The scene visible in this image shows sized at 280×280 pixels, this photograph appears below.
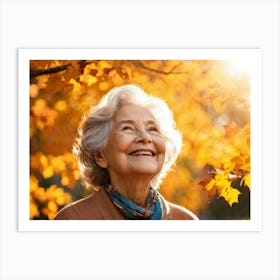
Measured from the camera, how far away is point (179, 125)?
8.23 feet

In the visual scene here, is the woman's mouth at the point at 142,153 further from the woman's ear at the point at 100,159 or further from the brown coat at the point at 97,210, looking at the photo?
the brown coat at the point at 97,210

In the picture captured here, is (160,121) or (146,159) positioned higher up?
(160,121)

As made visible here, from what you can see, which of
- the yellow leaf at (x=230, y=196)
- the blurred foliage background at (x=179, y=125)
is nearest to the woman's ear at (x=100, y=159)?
the blurred foliage background at (x=179, y=125)

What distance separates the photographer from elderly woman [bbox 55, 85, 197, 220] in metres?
2.49

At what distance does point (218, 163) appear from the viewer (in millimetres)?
2520

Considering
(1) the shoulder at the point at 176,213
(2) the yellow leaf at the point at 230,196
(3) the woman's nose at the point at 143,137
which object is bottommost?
(1) the shoulder at the point at 176,213

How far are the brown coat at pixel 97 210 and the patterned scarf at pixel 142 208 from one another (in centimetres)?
3

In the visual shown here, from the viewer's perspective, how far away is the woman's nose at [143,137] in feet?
8.13

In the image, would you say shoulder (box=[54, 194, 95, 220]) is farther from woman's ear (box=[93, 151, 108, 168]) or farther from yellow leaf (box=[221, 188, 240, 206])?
yellow leaf (box=[221, 188, 240, 206])

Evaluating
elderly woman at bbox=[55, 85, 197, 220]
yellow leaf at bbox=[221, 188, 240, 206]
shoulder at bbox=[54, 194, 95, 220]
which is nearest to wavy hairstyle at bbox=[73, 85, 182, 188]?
elderly woman at bbox=[55, 85, 197, 220]
